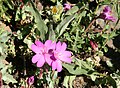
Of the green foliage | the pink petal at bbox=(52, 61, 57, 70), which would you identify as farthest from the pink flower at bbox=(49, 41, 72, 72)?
the green foliage

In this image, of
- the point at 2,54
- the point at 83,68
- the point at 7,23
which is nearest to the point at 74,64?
the point at 83,68

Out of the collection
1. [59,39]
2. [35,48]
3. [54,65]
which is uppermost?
[59,39]

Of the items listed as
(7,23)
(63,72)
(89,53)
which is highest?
(7,23)

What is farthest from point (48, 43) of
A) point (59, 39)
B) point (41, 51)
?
point (59, 39)

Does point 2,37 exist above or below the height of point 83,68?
above

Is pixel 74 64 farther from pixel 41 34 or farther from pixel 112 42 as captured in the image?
pixel 112 42

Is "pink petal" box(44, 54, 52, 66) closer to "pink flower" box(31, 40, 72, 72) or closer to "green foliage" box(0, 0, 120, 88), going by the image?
"pink flower" box(31, 40, 72, 72)

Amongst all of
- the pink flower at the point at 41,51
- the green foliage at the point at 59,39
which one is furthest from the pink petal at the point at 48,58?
the green foliage at the point at 59,39

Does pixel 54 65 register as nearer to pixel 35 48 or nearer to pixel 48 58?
pixel 48 58
